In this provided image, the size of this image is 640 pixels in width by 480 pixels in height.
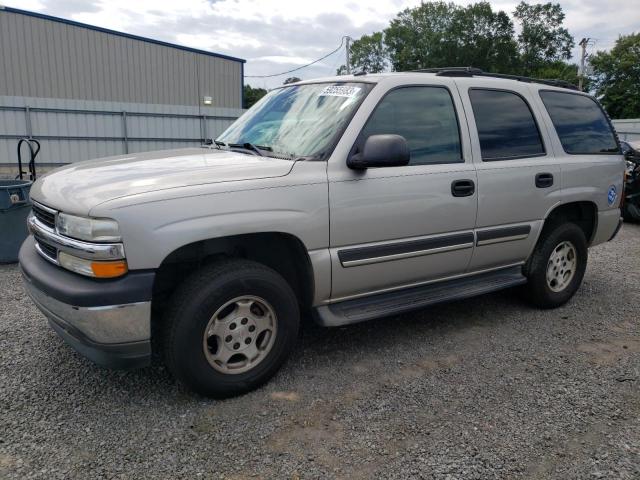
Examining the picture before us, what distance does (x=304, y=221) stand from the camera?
3008 mm

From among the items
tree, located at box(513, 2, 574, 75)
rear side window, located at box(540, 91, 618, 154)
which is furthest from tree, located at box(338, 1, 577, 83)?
rear side window, located at box(540, 91, 618, 154)

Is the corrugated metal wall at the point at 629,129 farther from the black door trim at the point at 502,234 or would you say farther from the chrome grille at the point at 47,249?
the chrome grille at the point at 47,249

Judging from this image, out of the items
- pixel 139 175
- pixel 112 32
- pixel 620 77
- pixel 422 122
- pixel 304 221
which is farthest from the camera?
pixel 620 77

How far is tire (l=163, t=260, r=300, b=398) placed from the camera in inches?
108

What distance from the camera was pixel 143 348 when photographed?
2.66 m


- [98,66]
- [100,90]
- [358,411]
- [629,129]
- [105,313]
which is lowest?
[358,411]

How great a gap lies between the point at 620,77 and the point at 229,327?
57.2 m

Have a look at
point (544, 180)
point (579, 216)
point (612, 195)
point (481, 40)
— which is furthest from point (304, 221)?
point (481, 40)

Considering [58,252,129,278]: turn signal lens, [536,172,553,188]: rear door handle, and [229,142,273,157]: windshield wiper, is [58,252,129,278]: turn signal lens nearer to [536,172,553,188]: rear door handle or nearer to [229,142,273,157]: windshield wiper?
[229,142,273,157]: windshield wiper

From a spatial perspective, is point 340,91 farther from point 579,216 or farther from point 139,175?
point 579,216

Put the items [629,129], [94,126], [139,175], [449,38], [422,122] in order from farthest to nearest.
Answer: [449,38] < [629,129] < [94,126] < [422,122] < [139,175]

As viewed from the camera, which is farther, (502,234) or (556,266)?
(556,266)

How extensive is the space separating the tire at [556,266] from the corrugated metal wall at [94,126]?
1339 centimetres

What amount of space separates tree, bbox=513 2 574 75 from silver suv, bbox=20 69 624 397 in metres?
54.4
